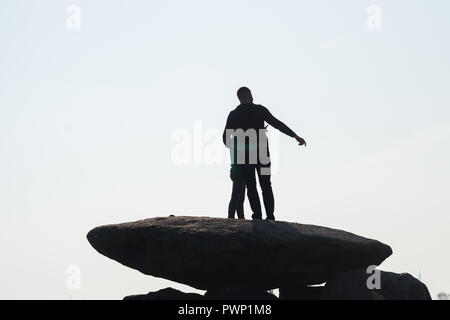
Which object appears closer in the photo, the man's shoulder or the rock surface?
the rock surface

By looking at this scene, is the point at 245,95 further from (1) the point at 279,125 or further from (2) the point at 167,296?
(2) the point at 167,296

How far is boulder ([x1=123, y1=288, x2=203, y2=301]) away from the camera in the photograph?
22.2m

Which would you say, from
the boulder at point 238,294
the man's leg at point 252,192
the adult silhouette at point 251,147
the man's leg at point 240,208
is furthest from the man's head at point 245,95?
the boulder at point 238,294

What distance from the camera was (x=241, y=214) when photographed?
22938 mm

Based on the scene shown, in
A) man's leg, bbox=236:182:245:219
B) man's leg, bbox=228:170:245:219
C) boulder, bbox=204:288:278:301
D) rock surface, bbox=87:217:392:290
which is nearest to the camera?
rock surface, bbox=87:217:392:290

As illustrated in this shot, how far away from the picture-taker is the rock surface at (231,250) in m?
20.9

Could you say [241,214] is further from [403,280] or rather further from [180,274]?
[403,280]

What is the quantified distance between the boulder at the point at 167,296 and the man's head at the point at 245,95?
4.87 metres

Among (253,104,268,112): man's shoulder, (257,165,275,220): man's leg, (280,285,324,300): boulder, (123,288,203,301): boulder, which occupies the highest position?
(253,104,268,112): man's shoulder

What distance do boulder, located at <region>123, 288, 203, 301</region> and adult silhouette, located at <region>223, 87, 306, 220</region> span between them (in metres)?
2.47

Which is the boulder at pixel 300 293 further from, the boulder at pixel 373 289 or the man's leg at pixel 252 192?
the man's leg at pixel 252 192

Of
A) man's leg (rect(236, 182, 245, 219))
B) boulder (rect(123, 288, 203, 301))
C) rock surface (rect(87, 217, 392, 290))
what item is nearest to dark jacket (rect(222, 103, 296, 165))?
man's leg (rect(236, 182, 245, 219))

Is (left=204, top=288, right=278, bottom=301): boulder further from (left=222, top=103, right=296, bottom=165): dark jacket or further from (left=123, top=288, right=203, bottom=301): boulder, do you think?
(left=222, top=103, right=296, bottom=165): dark jacket

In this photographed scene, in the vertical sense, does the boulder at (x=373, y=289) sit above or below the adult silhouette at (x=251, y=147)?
below
